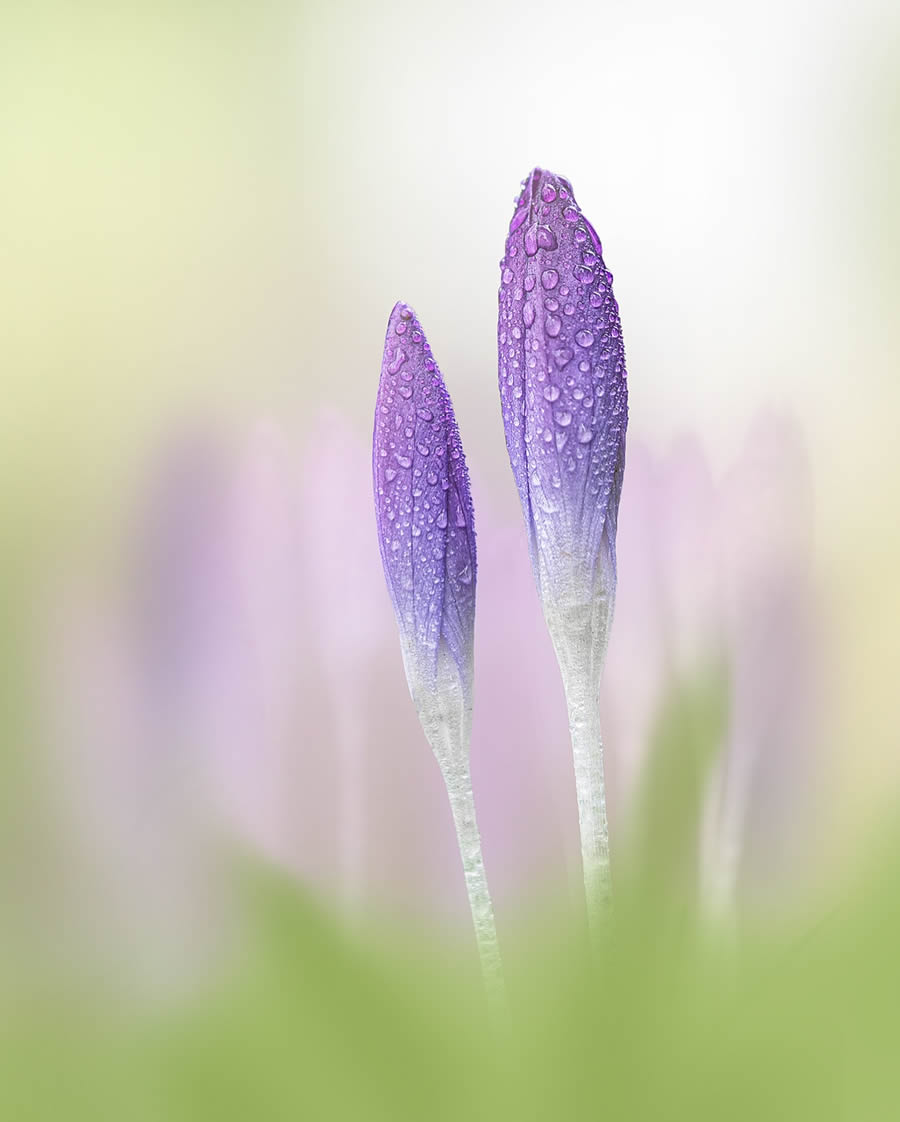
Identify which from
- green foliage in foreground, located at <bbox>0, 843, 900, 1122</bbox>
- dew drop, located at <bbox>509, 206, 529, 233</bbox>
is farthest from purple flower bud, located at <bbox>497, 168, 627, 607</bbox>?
green foliage in foreground, located at <bbox>0, 843, 900, 1122</bbox>

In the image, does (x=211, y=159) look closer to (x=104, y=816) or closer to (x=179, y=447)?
(x=179, y=447)

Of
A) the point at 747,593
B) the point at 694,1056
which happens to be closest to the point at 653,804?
the point at 747,593

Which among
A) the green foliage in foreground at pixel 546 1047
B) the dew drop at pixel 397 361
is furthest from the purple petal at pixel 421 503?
the green foliage in foreground at pixel 546 1047

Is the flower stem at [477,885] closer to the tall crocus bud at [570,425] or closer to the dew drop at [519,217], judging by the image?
the tall crocus bud at [570,425]

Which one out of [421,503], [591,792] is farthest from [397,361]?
[591,792]

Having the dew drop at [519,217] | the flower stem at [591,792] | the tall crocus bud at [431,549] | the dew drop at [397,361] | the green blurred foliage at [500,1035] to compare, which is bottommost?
the green blurred foliage at [500,1035]

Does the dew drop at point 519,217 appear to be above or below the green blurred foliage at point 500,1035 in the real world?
above

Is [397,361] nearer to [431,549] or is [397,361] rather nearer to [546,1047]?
[431,549]
